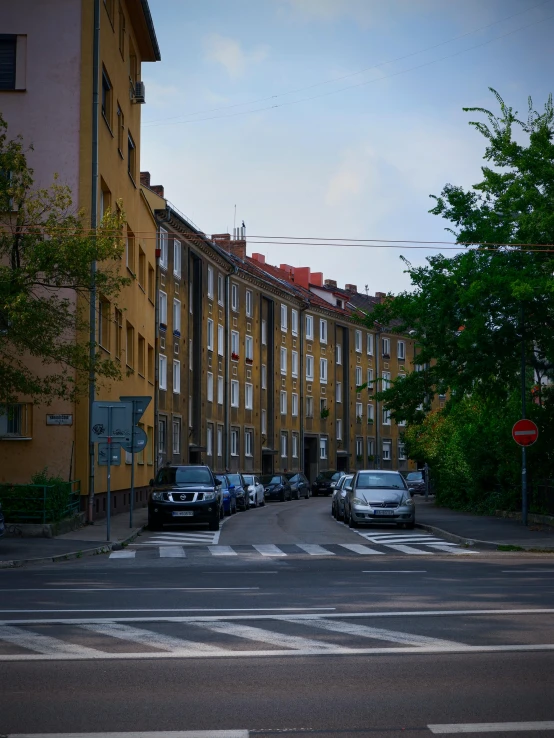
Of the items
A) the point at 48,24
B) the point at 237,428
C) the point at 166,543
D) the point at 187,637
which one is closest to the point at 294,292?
the point at 237,428

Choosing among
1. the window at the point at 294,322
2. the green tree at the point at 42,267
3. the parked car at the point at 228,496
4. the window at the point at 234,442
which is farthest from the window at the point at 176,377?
the green tree at the point at 42,267

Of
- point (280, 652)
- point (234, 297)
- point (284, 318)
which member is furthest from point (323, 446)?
point (280, 652)

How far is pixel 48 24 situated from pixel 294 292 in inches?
1834

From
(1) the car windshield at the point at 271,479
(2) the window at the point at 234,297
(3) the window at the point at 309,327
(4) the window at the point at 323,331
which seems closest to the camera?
(1) the car windshield at the point at 271,479

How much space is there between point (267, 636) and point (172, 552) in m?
12.1

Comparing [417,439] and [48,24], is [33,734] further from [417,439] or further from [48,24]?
[417,439]

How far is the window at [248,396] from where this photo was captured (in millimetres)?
65719

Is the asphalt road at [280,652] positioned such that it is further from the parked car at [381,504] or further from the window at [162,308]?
the window at [162,308]

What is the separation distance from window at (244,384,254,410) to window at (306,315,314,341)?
11780mm

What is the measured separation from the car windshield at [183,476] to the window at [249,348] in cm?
3492

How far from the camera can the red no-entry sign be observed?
27047mm

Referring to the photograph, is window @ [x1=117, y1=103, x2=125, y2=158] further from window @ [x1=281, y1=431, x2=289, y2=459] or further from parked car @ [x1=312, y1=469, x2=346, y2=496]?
window @ [x1=281, y1=431, x2=289, y2=459]

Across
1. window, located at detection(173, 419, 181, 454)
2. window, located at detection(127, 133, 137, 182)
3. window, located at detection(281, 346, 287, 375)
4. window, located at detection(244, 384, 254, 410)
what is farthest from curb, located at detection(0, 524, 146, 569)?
window, located at detection(281, 346, 287, 375)

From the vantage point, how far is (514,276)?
2589 centimetres
